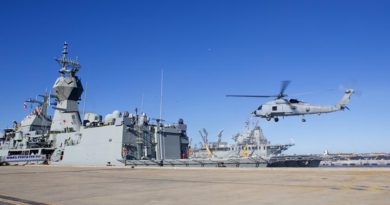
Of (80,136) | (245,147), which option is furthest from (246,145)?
(80,136)

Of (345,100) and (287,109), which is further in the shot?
(287,109)

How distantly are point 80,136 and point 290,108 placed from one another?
26.7m

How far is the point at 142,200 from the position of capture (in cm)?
779

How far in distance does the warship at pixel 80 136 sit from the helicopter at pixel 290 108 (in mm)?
13658

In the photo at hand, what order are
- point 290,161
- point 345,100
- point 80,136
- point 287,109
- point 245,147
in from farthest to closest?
1. point 245,147
2. point 80,136
3. point 290,161
4. point 287,109
5. point 345,100

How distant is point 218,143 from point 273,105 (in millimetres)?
69392

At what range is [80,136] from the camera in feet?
138

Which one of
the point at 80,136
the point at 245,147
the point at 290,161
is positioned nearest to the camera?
the point at 290,161

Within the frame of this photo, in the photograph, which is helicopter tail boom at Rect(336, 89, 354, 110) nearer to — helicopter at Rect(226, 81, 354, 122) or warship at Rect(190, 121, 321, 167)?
helicopter at Rect(226, 81, 354, 122)

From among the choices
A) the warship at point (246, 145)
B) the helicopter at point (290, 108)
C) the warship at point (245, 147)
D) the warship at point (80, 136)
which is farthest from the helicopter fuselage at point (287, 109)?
the warship at point (246, 145)

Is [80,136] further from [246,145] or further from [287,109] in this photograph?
[246,145]

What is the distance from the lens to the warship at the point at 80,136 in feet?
125

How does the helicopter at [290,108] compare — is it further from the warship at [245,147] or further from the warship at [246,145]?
the warship at [246,145]

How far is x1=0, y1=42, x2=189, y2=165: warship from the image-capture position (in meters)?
38.0
